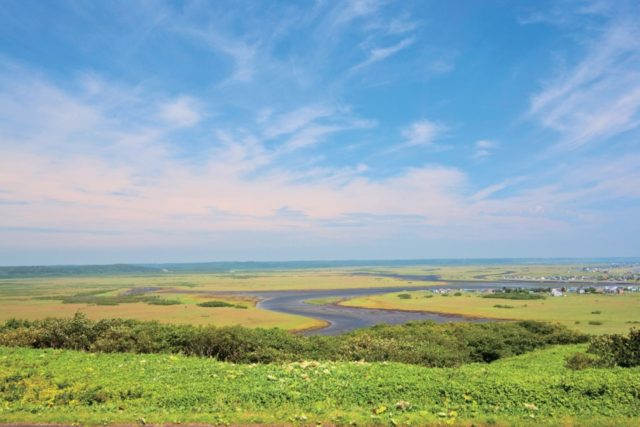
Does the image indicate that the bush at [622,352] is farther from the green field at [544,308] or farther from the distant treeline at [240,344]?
the green field at [544,308]

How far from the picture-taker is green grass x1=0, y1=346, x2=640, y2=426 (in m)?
11.6

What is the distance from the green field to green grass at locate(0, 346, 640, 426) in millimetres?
36080

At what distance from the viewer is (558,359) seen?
22312 mm

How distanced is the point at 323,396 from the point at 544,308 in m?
64.8

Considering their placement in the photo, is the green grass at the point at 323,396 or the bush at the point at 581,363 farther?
the bush at the point at 581,363

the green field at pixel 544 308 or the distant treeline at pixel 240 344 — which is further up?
the distant treeline at pixel 240 344

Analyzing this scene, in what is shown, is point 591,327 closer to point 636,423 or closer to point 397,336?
point 397,336

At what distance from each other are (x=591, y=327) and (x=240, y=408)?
1805 inches

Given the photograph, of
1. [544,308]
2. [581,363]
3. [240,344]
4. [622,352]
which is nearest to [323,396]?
[240,344]

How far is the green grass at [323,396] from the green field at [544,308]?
3608 cm

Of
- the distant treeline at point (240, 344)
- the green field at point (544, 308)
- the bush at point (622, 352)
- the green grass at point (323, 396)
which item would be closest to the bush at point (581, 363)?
the bush at point (622, 352)

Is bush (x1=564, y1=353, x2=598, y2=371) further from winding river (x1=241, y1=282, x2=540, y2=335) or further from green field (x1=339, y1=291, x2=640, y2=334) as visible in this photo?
winding river (x1=241, y1=282, x2=540, y2=335)

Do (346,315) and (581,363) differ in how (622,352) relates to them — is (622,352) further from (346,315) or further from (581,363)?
(346,315)

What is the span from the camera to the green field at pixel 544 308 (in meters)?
51.2
